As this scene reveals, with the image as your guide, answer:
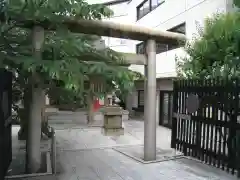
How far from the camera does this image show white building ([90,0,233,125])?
988 cm

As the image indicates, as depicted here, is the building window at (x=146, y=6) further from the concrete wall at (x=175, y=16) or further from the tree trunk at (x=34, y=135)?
the tree trunk at (x=34, y=135)

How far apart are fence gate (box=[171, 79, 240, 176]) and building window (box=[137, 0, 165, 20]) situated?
27.3ft

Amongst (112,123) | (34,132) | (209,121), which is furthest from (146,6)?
Answer: (34,132)

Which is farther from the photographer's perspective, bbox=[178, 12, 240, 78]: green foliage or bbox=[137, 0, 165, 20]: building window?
bbox=[137, 0, 165, 20]: building window

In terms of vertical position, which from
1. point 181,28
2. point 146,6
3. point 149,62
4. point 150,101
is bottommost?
point 150,101

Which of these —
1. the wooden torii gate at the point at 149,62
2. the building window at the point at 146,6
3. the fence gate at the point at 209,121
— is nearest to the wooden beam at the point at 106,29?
the wooden torii gate at the point at 149,62

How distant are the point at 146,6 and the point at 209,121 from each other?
12.3 meters

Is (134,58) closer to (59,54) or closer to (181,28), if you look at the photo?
(59,54)

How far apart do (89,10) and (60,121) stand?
11.6 metres

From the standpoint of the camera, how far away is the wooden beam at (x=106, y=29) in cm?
541

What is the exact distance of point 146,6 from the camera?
16.9m

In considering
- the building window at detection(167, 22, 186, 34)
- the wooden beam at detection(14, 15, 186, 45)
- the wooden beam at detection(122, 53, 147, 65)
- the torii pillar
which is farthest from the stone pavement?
the building window at detection(167, 22, 186, 34)

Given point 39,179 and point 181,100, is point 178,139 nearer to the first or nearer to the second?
point 181,100

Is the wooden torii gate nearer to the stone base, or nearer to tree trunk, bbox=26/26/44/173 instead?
tree trunk, bbox=26/26/44/173
